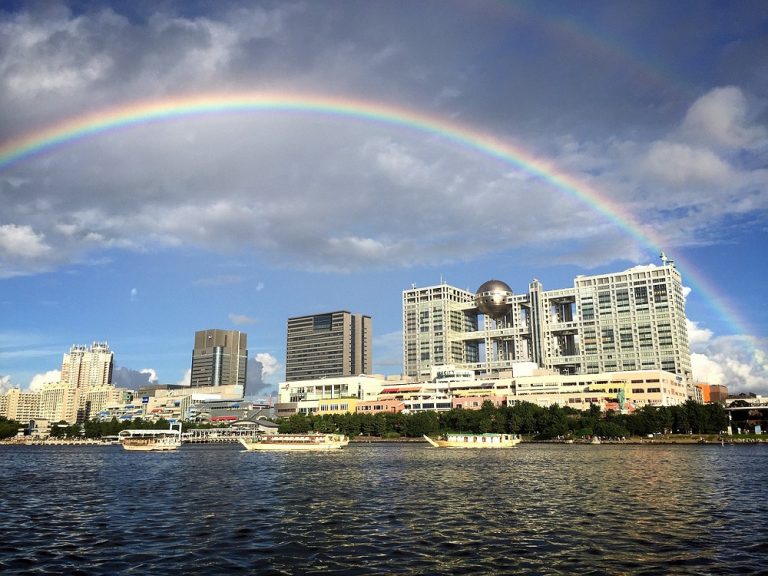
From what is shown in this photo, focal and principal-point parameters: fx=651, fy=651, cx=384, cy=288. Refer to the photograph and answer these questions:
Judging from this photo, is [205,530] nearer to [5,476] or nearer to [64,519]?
[64,519]

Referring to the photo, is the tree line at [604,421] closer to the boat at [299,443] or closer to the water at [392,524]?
the boat at [299,443]

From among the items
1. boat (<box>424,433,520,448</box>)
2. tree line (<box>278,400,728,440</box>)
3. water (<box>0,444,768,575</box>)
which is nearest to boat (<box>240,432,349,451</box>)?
boat (<box>424,433,520,448</box>)

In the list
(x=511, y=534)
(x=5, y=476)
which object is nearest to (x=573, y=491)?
(x=511, y=534)

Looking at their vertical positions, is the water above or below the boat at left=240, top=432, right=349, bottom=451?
below

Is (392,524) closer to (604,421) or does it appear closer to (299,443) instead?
(299,443)

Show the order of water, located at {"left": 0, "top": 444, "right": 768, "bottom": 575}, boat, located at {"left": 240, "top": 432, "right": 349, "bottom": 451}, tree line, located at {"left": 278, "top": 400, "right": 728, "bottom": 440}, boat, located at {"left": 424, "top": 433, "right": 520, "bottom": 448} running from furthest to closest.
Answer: tree line, located at {"left": 278, "top": 400, "right": 728, "bottom": 440} → boat, located at {"left": 424, "top": 433, "right": 520, "bottom": 448} → boat, located at {"left": 240, "top": 432, "right": 349, "bottom": 451} → water, located at {"left": 0, "top": 444, "right": 768, "bottom": 575}

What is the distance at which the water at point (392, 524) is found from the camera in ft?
98.5

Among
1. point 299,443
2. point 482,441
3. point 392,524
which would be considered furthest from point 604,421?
point 392,524

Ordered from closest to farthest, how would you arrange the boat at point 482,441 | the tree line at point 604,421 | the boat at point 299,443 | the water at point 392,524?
the water at point 392,524
the boat at point 299,443
the boat at point 482,441
the tree line at point 604,421

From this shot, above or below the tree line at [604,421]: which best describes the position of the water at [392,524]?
below

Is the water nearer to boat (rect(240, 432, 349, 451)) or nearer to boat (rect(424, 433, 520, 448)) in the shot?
boat (rect(240, 432, 349, 451))

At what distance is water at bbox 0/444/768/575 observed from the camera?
30016mm

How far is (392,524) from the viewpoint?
4094cm

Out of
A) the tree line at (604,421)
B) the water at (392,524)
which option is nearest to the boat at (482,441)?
the tree line at (604,421)
